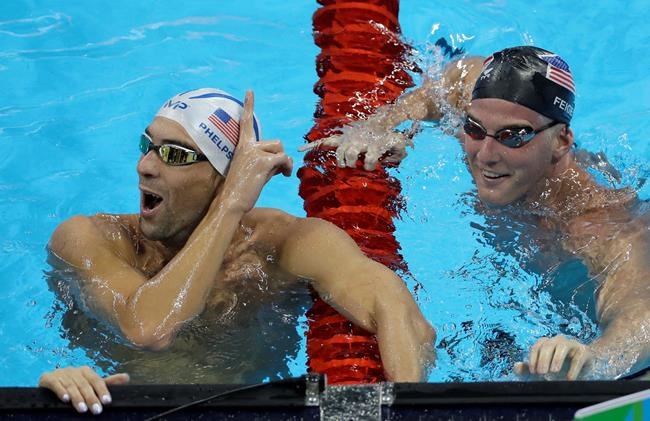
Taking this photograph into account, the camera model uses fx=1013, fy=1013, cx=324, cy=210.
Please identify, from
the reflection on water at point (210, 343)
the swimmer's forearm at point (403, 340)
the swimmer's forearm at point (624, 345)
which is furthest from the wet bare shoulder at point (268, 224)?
the swimmer's forearm at point (624, 345)

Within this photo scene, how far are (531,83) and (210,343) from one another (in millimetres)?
1430

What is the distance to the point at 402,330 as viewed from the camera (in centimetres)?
279

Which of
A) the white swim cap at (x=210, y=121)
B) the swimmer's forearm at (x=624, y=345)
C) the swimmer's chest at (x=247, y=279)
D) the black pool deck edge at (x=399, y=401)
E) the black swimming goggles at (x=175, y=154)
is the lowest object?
the black pool deck edge at (x=399, y=401)

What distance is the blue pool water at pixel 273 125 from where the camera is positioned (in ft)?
12.3

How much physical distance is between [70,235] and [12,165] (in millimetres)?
1964

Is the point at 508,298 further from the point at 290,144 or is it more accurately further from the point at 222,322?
the point at 290,144

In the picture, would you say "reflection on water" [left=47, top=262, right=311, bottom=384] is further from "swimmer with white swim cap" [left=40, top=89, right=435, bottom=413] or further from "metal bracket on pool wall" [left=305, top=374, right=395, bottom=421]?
"metal bracket on pool wall" [left=305, top=374, right=395, bottom=421]

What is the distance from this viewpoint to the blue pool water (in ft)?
12.3

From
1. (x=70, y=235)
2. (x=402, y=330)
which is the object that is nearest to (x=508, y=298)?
(x=402, y=330)

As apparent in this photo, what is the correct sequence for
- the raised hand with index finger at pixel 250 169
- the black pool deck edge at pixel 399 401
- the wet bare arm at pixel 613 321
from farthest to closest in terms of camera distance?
the raised hand with index finger at pixel 250 169, the wet bare arm at pixel 613 321, the black pool deck edge at pixel 399 401

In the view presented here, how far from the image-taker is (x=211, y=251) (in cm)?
294

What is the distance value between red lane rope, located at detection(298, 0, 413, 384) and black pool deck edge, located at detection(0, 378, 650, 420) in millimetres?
720

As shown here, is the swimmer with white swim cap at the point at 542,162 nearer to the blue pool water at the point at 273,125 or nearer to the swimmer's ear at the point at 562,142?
the swimmer's ear at the point at 562,142

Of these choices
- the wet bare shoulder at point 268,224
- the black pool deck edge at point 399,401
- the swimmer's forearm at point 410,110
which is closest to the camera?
the black pool deck edge at point 399,401
